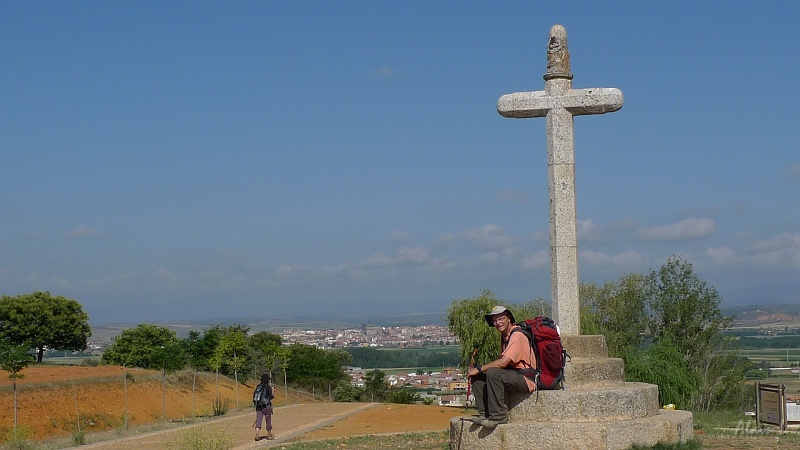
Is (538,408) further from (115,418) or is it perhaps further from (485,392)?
(115,418)

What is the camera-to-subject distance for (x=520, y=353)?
35.1ft

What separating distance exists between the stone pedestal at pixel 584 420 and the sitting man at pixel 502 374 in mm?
159

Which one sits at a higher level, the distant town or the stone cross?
the stone cross

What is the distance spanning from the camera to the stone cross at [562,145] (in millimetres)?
12297

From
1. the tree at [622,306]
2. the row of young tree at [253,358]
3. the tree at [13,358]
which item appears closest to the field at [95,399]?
the row of young tree at [253,358]

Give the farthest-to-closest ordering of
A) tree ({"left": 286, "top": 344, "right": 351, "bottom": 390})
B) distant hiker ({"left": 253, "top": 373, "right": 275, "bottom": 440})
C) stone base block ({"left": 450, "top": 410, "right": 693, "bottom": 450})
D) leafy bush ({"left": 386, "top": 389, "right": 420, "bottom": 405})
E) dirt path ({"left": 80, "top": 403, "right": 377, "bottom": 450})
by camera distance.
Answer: tree ({"left": 286, "top": 344, "right": 351, "bottom": 390})
leafy bush ({"left": 386, "top": 389, "right": 420, "bottom": 405})
distant hiker ({"left": 253, "top": 373, "right": 275, "bottom": 440})
dirt path ({"left": 80, "top": 403, "right": 377, "bottom": 450})
stone base block ({"left": 450, "top": 410, "right": 693, "bottom": 450})

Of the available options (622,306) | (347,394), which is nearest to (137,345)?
(347,394)

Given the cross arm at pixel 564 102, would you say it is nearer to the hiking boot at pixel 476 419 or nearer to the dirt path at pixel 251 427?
the hiking boot at pixel 476 419

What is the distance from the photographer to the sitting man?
34.8 ft

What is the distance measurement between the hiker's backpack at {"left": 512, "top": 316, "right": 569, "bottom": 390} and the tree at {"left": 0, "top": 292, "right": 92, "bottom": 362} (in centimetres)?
4533

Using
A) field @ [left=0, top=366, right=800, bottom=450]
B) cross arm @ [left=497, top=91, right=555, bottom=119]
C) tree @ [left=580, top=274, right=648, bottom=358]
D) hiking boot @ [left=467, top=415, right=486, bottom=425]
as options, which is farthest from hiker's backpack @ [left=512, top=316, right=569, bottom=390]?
tree @ [left=580, top=274, right=648, bottom=358]

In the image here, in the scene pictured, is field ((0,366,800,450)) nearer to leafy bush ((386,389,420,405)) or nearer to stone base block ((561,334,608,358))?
stone base block ((561,334,608,358))

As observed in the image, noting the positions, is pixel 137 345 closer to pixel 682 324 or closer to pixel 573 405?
pixel 682 324

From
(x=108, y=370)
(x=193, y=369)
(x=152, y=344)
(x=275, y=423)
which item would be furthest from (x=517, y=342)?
(x=152, y=344)
